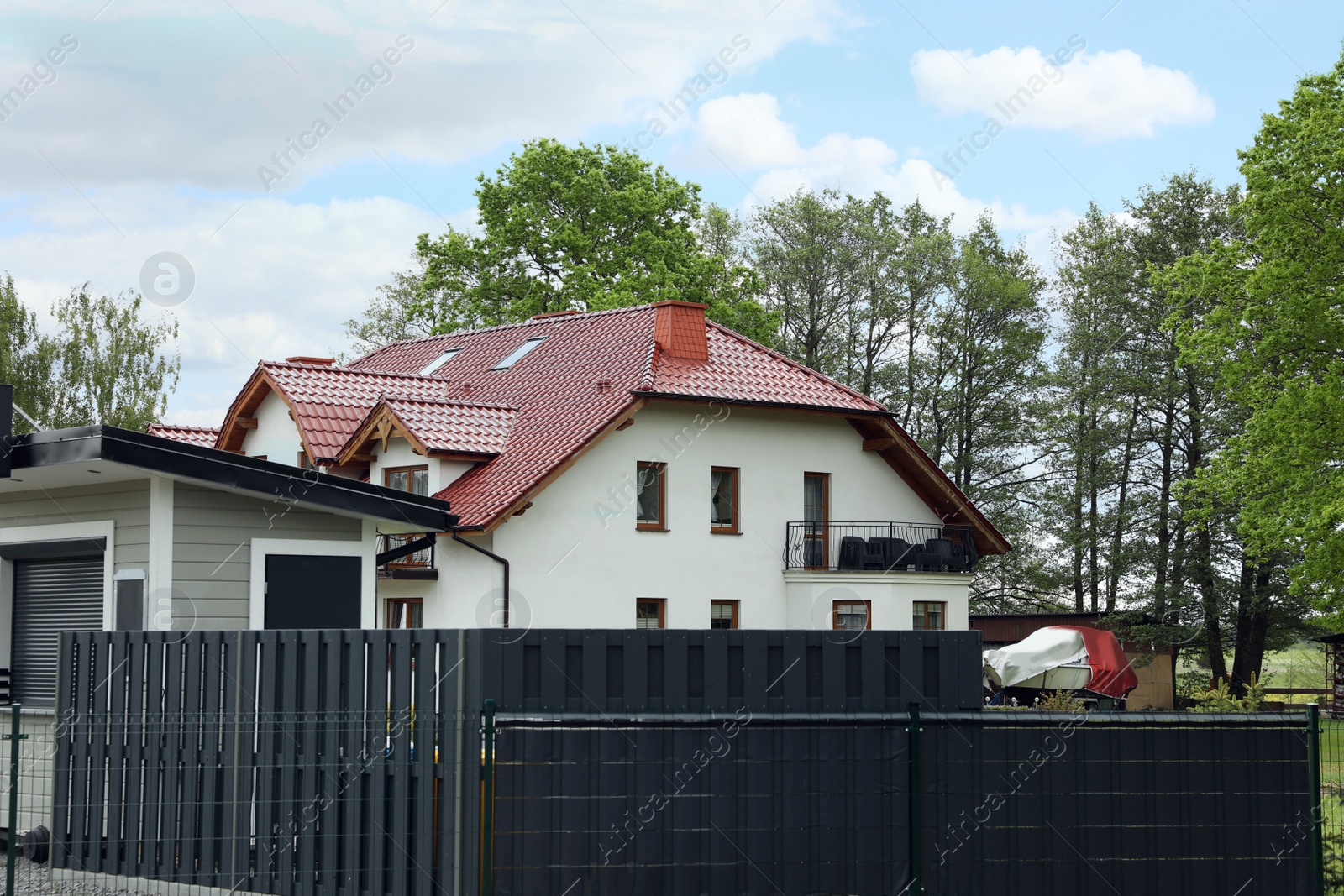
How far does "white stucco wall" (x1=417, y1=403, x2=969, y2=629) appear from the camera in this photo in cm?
2683

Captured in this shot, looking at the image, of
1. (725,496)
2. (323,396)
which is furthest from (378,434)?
(725,496)

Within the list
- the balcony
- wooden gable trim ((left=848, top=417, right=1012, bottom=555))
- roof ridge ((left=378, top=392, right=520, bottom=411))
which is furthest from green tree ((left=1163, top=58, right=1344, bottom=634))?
the balcony

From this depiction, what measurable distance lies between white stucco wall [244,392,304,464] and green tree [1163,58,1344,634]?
2161cm

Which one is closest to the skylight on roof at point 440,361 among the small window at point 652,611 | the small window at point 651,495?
the small window at point 651,495

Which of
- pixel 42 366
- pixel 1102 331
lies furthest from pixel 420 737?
pixel 42 366

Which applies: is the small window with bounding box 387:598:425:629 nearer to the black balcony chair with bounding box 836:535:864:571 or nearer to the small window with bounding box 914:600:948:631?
the black balcony chair with bounding box 836:535:864:571

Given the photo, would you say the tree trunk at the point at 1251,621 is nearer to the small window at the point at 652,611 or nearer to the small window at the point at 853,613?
the small window at the point at 853,613

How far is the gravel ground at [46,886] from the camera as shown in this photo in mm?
9969

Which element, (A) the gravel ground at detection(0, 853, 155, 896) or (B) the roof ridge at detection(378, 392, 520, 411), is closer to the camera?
(A) the gravel ground at detection(0, 853, 155, 896)

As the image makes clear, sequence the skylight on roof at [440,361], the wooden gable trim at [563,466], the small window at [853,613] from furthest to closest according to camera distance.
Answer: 1. the skylight on roof at [440,361]
2. the small window at [853,613]
3. the wooden gable trim at [563,466]

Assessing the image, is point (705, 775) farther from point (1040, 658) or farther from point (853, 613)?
point (1040, 658)

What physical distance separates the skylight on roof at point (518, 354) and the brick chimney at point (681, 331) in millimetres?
4100

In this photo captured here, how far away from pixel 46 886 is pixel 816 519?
2244 cm

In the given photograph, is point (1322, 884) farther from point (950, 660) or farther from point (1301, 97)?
point (1301, 97)
